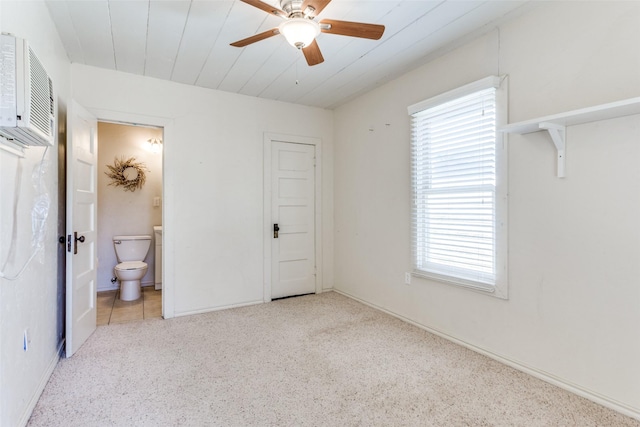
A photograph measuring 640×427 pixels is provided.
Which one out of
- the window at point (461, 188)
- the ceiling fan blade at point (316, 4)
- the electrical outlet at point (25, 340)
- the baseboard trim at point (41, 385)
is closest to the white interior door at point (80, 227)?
the baseboard trim at point (41, 385)

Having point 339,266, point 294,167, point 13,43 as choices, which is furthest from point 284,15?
point 339,266

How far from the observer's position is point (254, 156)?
153 inches

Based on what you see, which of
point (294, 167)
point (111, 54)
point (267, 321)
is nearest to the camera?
point (111, 54)

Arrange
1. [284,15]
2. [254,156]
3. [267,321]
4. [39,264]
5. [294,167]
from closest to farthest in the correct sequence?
[284,15] → [39,264] → [267,321] → [254,156] → [294,167]

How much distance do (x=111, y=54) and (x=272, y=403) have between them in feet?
9.98

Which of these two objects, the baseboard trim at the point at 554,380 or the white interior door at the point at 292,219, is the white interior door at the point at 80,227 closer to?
the white interior door at the point at 292,219

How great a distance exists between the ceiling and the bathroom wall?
176 cm

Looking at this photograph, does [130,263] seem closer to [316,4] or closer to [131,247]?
[131,247]

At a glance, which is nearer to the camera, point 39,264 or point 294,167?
point 39,264

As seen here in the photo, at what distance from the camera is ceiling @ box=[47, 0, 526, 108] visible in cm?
216

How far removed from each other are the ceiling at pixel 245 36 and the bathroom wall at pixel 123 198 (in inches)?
69.3

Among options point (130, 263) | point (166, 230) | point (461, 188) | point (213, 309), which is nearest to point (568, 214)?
point (461, 188)

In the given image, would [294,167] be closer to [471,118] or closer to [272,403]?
[471,118]

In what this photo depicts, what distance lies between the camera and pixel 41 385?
1.99m
